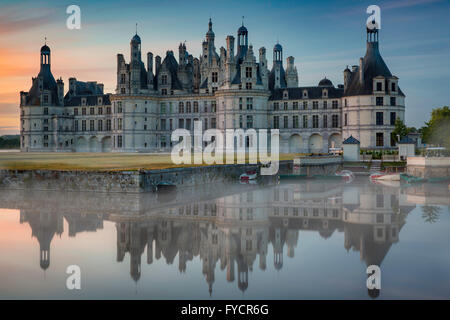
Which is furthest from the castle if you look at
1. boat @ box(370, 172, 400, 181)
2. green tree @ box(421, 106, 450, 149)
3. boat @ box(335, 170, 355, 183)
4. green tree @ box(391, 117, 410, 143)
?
boat @ box(370, 172, 400, 181)

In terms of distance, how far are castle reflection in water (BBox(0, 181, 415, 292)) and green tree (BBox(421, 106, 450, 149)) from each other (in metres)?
19.3

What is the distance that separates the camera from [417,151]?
173ft

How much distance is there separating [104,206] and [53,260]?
947cm

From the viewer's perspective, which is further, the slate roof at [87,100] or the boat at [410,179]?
the slate roof at [87,100]

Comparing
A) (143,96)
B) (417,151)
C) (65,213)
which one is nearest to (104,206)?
(65,213)

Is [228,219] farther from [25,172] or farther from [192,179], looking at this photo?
[25,172]

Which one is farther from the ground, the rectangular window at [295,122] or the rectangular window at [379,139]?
the rectangular window at [295,122]

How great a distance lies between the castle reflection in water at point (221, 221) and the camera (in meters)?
14.3

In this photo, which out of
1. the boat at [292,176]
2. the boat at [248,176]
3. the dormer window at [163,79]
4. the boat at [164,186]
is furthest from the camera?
the dormer window at [163,79]

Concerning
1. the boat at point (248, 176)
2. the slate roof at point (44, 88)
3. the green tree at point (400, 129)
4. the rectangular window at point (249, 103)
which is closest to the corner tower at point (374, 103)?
the green tree at point (400, 129)

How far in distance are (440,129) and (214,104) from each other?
1175 inches

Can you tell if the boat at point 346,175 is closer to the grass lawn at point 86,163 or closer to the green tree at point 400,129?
the green tree at point 400,129

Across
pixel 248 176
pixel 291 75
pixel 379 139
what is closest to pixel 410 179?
pixel 248 176

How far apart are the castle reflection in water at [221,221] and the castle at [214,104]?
28.5 metres
